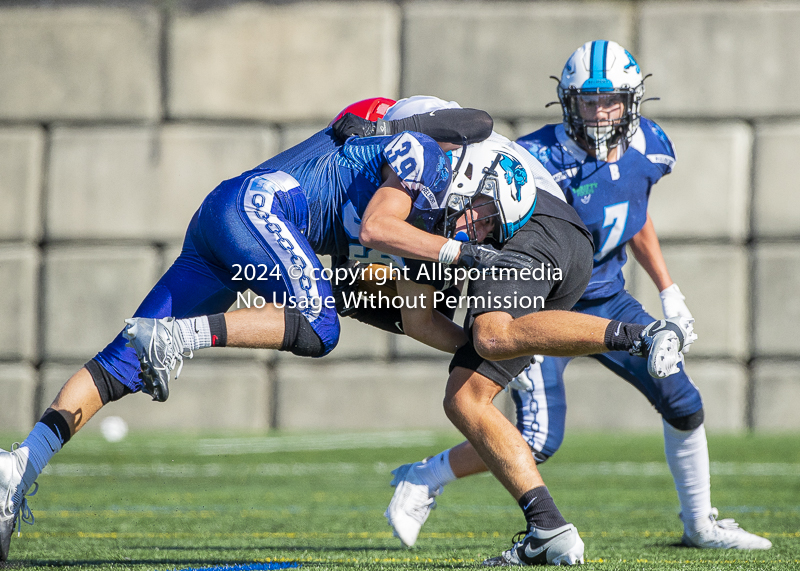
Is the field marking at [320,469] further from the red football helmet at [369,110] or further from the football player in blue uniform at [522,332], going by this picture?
the red football helmet at [369,110]

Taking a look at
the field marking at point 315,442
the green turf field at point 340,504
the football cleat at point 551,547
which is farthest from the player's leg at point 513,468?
the field marking at point 315,442

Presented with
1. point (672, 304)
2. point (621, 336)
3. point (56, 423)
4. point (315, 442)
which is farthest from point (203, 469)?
point (621, 336)

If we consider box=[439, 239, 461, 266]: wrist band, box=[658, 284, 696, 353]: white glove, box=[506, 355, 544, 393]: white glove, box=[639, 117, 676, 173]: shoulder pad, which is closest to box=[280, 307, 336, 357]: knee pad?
box=[439, 239, 461, 266]: wrist band

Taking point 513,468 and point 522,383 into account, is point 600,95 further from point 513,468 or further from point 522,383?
point 513,468

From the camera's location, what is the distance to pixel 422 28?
7652mm

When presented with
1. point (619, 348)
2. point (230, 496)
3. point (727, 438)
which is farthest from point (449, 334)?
point (727, 438)

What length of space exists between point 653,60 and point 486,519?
15.4ft

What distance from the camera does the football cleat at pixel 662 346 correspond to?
252cm

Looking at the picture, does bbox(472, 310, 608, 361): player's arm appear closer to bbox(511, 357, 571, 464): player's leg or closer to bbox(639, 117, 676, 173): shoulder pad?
bbox(511, 357, 571, 464): player's leg

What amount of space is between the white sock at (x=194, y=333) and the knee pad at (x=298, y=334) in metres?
0.22

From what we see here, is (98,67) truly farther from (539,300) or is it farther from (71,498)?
(539,300)

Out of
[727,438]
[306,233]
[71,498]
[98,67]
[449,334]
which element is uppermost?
[98,67]

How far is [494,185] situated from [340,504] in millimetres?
2064

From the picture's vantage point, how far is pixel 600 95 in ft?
11.4
